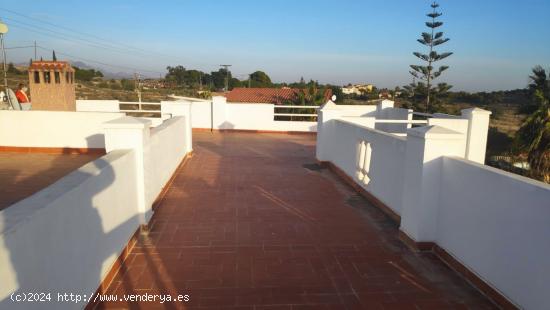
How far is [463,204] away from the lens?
3547mm

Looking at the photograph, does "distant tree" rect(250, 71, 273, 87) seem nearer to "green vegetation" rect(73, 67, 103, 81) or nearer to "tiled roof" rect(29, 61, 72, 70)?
"green vegetation" rect(73, 67, 103, 81)

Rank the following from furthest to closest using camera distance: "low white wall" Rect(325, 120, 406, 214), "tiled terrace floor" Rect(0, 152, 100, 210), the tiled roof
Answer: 1. the tiled roof
2. "tiled terrace floor" Rect(0, 152, 100, 210)
3. "low white wall" Rect(325, 120, 406, 214)

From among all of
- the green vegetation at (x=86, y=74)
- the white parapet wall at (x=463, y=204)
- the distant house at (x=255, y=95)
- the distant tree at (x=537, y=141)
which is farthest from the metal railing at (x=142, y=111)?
the green vegetation at (x=86, y=74)

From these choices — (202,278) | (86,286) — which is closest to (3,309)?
(86,286)

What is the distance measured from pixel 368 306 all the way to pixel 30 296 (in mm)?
2317

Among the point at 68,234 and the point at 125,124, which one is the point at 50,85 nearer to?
the point at 125,124

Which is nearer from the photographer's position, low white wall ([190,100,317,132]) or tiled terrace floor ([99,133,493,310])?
tiled terrace floor ([99,133,493,310])

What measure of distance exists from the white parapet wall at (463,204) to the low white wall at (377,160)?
0.04 feet

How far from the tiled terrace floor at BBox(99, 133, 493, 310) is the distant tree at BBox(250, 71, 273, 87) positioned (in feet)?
206

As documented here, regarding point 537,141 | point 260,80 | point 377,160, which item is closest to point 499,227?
point 377,160

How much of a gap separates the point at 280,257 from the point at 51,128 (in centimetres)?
742

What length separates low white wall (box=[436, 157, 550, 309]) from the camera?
2.60m

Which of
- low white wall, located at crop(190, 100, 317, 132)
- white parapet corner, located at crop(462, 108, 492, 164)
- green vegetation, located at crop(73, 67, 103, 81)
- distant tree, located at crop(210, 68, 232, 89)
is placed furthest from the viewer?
distant tree, located at crop(210, 68, 232, 89)

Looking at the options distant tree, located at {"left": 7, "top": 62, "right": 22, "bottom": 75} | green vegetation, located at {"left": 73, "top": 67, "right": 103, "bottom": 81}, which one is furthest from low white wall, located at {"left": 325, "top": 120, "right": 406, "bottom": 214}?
green vegetation, located at {"left": 73, "top": 67, "right": 103, "bottom": 81}
